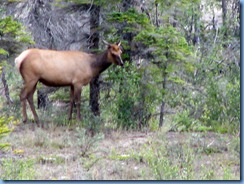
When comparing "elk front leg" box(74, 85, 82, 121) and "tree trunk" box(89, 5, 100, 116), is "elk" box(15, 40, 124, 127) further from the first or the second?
"tree trunk" box(89, 5, 100, 116)

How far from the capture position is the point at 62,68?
12.5 meters

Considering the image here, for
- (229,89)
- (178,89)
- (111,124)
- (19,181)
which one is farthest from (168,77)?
(19,181)

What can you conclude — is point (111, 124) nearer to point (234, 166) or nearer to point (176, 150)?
point (176, 150)

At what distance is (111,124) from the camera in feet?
39.0

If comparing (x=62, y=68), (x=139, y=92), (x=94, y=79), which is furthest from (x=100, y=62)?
(x=139, y=92)

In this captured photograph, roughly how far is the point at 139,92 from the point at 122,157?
325cm

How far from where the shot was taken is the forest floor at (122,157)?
7516mm

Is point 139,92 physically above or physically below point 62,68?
below

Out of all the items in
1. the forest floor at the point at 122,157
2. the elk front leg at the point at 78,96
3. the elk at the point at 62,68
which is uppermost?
the elk at the point at 62,68

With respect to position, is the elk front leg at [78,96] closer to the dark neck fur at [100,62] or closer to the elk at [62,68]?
the elk at [62,68]

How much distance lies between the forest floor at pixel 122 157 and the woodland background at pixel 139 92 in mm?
23

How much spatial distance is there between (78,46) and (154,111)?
299 cm

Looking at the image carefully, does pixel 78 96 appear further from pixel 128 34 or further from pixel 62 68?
pixel 128 34

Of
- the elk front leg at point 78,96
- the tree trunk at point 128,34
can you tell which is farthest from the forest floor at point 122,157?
the tree trunk at point 128,34
